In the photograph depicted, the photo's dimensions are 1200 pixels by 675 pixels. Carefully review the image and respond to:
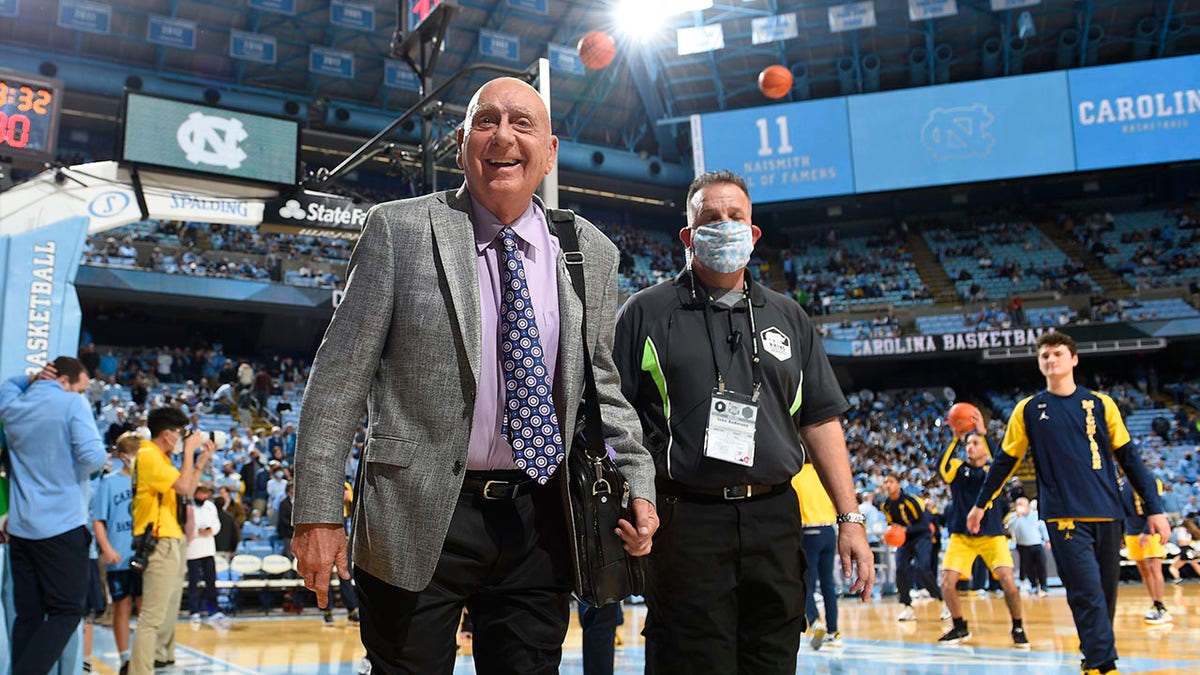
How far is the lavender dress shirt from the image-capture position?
2.01 meters

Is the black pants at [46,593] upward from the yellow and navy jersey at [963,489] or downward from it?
downward

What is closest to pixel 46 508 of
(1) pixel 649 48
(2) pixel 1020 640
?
(2) pixel 1020 640

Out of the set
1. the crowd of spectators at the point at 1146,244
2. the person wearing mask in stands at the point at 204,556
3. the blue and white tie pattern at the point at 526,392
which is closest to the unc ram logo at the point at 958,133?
the crowd of spectators at the point at 1146,244

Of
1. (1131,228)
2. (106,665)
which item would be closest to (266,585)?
(106,665)

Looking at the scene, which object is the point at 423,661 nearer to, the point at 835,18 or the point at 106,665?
the point at 106,665

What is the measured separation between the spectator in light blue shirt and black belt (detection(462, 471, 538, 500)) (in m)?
3.42

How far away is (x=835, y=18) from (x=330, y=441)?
25822 millimetres

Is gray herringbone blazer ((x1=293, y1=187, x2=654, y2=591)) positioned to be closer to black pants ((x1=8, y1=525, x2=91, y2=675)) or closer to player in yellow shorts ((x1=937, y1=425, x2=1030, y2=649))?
black pants ((x1=8, y1=525, x2=91, y2=675))

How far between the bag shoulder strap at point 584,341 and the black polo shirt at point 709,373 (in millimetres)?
785

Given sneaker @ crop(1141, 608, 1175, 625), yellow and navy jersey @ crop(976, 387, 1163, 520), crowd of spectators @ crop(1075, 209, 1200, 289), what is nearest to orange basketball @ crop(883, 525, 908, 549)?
sneaker @ crop(1141, 608, 1175, 625)

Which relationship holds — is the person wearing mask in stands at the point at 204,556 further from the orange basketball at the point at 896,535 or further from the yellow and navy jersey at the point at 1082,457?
the yellow and navy jersey at the point at 1082,457

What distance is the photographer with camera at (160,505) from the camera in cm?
589

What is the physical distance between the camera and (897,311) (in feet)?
98.1

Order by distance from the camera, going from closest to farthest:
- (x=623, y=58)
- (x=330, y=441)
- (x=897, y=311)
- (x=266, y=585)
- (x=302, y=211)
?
1. (x=330, y=441)
2. (x=302, y=211)
3. (x=266, y=585)
4. (x=623, y=58)
5. (x=897, y=311)
